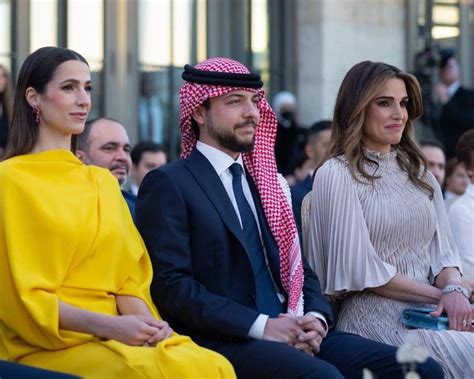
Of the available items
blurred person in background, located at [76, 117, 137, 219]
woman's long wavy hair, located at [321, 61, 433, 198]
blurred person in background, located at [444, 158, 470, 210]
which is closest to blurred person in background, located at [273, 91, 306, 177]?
blurred person in background, located at [444, 158, 470, 210]

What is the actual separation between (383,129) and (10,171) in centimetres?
193

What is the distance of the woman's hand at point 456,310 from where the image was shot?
238 inches

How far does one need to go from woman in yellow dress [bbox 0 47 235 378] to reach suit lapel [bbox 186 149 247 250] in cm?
35

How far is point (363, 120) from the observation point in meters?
6.40

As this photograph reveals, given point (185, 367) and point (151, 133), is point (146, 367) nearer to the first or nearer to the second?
point (185, 367)

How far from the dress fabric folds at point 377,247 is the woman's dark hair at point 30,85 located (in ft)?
4.88

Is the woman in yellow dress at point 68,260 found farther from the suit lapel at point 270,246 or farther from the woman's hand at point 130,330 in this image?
the suit lapel at point 270,246

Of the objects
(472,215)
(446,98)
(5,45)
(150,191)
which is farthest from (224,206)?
(5,45)

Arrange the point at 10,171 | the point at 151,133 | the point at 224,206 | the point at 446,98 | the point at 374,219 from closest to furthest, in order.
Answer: the point at 10,171, the point at 224,206, the point at 374,219, the point at 446,98, the point at 151,133

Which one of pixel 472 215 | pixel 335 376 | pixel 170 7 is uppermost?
pixel 170 7

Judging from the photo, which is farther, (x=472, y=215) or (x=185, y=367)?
(x=472, y=215)

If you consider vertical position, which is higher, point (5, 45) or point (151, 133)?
point (5, 45)

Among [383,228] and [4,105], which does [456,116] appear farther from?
[383,228]

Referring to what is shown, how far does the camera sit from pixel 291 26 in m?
13.8
